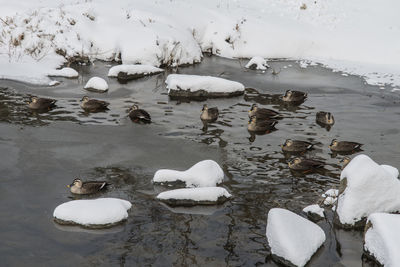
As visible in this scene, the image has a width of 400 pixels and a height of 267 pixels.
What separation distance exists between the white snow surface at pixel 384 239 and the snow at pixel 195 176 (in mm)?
3085

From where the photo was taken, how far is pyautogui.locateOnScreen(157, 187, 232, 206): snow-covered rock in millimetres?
8438

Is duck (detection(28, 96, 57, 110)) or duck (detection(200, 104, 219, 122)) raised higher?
duck (detection(200, 104, 219, 122))

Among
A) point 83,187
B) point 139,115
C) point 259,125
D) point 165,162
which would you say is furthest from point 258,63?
point 83,187

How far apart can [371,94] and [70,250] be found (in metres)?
12.6

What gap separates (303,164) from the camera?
9.96m

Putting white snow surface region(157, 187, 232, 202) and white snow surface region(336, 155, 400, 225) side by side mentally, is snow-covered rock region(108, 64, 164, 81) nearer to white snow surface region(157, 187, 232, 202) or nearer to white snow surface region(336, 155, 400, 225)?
white snow surface region(157, 187, 232, 202)

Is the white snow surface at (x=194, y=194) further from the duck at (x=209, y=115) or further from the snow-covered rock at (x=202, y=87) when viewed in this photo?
the snow-covered rock at (x=202, y=87)

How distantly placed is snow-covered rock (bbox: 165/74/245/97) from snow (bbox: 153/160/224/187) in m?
6.44

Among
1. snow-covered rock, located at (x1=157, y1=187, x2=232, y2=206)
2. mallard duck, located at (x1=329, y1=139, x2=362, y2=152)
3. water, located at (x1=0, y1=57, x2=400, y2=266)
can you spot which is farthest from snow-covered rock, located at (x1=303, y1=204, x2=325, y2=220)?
mallard duck, located at (x1=329, y1=139, x2=362, y2=152)

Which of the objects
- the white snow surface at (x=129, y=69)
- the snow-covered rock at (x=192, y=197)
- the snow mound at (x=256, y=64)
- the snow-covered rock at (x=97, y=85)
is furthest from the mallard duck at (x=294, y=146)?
the snow mound at (x=256, y=64)

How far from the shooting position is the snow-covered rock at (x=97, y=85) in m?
15.5

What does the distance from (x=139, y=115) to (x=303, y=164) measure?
4.87 meters

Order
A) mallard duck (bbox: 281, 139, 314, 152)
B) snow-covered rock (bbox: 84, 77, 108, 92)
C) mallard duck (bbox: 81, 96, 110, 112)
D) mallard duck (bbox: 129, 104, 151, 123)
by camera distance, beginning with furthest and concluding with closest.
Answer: snow-covered rock (bbox: 84, 77, 108, 92) → mallard duck (bbox: 81, 96, 110, 112) → mallard duck (bbox: 129, 104, 151, 123) → mallard duck (bbox: 281, 139, 314, 152)

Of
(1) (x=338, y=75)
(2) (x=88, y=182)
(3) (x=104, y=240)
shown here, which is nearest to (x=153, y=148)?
(2) (x=88, y=182)
